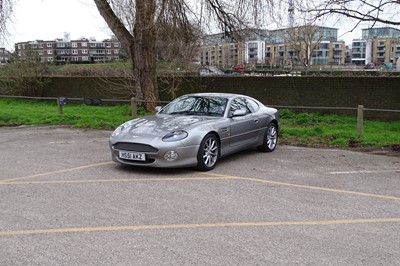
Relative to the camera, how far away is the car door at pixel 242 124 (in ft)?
27.8

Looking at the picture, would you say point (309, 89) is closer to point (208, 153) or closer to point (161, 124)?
point (208, 153)

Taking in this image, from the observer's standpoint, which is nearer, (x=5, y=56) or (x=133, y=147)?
(x=133, y=147)

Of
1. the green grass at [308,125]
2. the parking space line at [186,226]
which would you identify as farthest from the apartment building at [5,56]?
the parking space line at [186,226]

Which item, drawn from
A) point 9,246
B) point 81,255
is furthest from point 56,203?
point 81,255

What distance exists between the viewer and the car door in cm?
848

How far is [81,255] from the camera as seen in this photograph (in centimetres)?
400

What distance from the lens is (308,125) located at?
1490 cm

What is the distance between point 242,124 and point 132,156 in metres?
2.46

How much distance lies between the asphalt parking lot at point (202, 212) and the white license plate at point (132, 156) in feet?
0.91

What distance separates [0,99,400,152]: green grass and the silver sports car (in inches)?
97.1

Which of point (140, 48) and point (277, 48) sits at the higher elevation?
point (277, 48)

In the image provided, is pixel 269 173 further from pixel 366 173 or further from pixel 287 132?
pixel 287 132

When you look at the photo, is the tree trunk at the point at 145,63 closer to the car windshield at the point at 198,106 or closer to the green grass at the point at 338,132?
the green grass at the point at 338,132

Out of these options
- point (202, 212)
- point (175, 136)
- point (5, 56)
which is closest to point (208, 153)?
point (175, 136)
